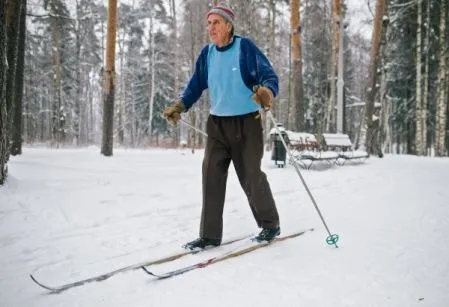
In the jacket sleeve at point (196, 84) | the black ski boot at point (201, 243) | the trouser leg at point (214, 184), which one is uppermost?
the jacket sleeve at point (196, 84)

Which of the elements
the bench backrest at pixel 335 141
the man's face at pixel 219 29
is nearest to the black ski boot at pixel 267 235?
the man's face at pixel 219 29

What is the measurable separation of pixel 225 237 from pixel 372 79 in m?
11.7

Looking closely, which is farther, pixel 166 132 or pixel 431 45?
pixel 166 132

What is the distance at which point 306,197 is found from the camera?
237 inches

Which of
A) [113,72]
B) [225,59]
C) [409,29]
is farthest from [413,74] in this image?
[225,59]

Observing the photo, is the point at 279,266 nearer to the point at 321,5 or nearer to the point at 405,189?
the point at 405,189

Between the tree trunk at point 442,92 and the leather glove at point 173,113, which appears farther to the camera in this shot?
the tree trunk at point 442,92

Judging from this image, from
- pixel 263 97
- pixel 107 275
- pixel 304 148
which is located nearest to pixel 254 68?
pixel 263 97

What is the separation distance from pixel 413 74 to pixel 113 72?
19.1m

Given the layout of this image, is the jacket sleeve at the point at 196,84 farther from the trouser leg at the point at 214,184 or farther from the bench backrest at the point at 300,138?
the bench backrest at the point at 300,138

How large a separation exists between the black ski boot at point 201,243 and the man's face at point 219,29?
5.64 ft

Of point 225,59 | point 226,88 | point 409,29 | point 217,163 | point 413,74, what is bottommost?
point 217,163

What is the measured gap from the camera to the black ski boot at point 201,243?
3346 mm

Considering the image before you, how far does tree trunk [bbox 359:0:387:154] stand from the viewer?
13.0 metres
